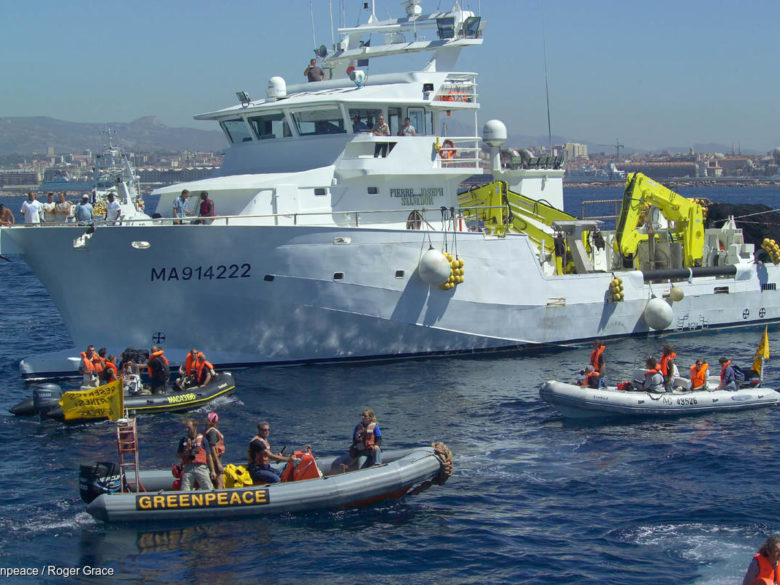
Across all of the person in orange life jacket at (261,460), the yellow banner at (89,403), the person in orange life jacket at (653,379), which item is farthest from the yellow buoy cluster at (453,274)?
the person in orange life jacket at (261,460)

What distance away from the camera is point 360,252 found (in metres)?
21.8

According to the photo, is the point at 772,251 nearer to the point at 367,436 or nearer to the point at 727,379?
the point at 727,379

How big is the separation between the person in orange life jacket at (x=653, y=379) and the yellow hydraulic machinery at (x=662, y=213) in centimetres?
850

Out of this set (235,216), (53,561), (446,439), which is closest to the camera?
(53,561)

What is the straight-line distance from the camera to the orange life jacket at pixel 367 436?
14211mm

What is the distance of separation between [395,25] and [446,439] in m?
13.1

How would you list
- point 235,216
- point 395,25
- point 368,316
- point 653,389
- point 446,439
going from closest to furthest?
point 446,439 → point 653,389 → point 235,216 → point 368,316 → point 395,25

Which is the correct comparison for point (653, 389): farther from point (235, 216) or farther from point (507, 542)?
point (235, 216)

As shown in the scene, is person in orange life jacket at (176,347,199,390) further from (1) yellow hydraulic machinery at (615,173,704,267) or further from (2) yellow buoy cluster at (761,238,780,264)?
(2) yellow buoy cluster at (761,238,780,264)

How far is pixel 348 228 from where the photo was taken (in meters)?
21.7

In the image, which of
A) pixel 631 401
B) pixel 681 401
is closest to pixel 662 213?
pixel 681 401

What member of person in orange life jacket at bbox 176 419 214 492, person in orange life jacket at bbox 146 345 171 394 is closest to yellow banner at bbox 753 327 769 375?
person in orange life jacket at bbox 176 419 214 492

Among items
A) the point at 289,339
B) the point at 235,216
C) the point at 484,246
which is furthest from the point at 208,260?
the point at 484,246

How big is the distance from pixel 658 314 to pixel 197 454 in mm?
15929
